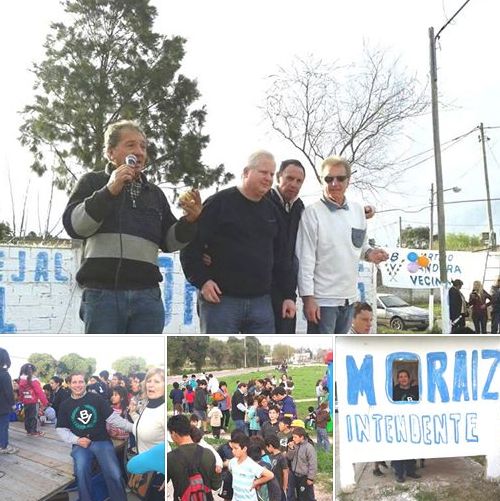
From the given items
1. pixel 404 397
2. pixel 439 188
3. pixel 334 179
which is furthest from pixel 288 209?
pixel 439 188

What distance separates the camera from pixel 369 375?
2.62 m

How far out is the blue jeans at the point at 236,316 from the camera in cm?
289

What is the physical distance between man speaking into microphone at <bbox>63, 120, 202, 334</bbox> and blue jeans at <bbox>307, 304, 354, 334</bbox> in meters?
0.85

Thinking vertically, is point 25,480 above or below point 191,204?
below

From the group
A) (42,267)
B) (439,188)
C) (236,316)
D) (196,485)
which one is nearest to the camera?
(196,485)

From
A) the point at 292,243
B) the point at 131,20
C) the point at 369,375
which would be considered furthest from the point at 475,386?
the point at 131,20

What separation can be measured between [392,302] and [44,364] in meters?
15.9

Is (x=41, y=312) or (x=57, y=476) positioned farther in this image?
(x=41, y=312)

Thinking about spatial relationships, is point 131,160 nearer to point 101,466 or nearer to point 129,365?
point 129,365

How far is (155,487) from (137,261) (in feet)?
3.07

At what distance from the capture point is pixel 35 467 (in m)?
2.25

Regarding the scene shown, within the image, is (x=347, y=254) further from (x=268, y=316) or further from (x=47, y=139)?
(x=47, y=139)

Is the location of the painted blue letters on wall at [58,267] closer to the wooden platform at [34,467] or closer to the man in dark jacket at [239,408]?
the wooden platform at [34,467]

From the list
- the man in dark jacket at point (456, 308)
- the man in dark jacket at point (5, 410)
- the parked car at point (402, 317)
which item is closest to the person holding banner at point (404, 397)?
the man in dark jacket at point (5, 410)
